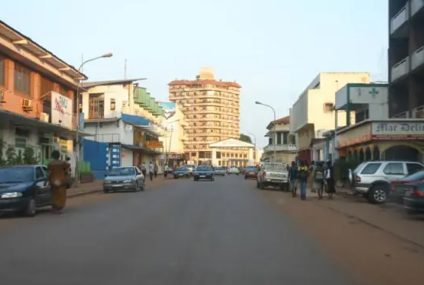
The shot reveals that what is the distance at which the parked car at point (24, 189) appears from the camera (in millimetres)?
18281

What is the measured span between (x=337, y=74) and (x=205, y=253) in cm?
6991

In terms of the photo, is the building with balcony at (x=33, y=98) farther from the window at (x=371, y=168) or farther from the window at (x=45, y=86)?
the window at (x=371, y=168)

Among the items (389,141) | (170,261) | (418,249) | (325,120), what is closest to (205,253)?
(170,261)

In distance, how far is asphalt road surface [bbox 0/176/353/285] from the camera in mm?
9000

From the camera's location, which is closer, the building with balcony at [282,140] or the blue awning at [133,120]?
the blue awning at [133,120]

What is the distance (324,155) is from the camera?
63.6 m

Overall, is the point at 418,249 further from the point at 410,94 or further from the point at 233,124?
the point at 233,124

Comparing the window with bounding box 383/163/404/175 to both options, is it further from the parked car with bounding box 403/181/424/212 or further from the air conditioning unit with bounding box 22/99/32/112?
the air conditioning unit with bounding box 22/99/32/112

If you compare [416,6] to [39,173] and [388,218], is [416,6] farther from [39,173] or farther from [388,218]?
[39,173]

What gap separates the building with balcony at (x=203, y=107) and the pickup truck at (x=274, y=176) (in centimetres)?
13038

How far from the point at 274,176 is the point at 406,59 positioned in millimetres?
11601

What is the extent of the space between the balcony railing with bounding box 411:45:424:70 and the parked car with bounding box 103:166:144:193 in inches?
700

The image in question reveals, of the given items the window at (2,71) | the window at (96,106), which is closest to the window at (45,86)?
the window at (2,71)

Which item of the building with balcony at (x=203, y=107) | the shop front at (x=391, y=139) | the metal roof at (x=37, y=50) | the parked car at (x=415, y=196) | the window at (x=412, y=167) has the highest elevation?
the building with balcony at (x=203, y=107)
